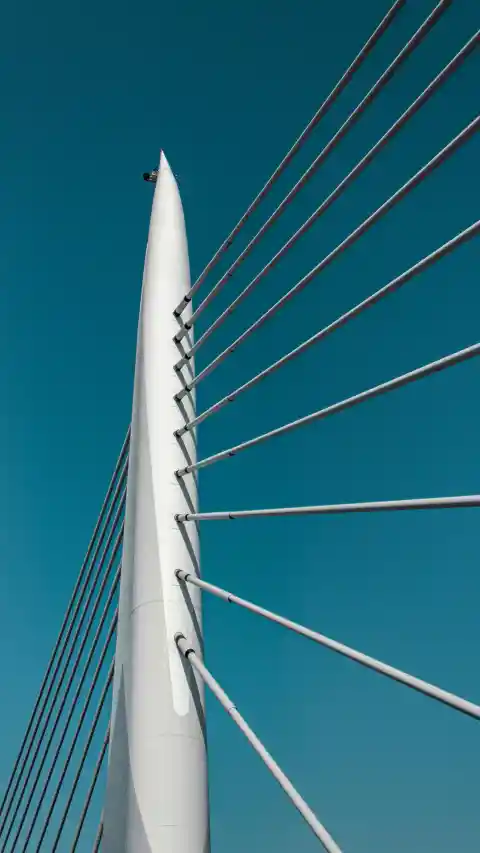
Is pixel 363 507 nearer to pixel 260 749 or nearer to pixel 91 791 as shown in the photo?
pixel 260 749

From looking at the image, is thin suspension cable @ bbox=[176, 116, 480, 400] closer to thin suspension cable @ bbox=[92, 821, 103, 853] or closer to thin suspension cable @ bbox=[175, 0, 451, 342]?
thin suspension cable @ bbox=[175, 0, 451, 342]

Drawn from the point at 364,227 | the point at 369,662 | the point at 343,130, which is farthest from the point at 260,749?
the point at 343,130

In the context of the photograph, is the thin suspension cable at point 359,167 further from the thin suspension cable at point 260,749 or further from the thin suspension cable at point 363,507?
the thin suspension cable at point 260,749

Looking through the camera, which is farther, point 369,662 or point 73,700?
point 73,700

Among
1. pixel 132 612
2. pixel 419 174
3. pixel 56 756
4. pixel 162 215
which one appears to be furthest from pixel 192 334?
pixel 56 756

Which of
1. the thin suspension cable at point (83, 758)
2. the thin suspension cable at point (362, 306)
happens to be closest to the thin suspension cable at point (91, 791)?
the thin suspension cable at point (83, 758)

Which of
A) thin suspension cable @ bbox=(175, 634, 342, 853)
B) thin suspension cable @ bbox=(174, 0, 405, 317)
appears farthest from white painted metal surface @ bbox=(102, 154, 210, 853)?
thin suspension cable @ bbox=(174, 0, 405, 317)
